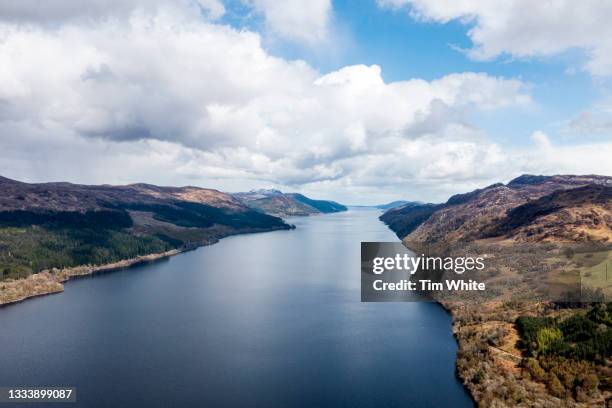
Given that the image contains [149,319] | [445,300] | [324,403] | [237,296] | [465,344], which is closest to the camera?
[324,403]

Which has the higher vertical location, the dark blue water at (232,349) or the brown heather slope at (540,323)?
the brown heather slope at (540,323)

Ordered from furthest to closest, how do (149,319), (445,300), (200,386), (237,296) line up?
(237,296) < (445,300) < (149,319) < (200,386)

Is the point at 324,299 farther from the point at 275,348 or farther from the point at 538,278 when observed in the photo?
the point at 538,278

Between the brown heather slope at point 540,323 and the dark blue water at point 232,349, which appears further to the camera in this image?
the dark blue water at point 232,349

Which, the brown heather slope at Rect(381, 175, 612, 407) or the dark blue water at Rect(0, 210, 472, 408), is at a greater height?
the brown heather slope at Rect(381, 175, 612, 407)

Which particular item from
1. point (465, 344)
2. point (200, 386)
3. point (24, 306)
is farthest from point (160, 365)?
point (24, 306)

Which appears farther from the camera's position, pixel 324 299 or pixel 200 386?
pixel 324 299

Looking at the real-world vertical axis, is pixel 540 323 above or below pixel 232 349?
above

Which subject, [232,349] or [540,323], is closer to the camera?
[540,323]
